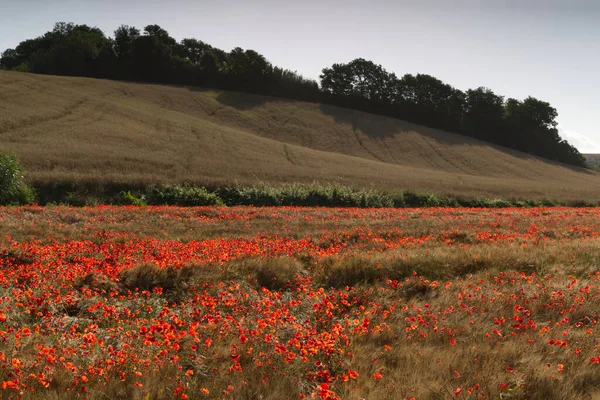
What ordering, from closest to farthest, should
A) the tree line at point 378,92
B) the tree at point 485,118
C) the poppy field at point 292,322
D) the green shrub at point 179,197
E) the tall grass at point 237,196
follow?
the poppy field at point 292,322, the tall grass at point 237,196, the green shrub at point 179,197, the tree line at point 378,92, the tree at point 485,118

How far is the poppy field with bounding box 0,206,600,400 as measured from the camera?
4062 millimetres

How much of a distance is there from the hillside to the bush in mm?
2722

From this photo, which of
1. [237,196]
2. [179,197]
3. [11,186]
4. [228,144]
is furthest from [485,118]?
[11,186]

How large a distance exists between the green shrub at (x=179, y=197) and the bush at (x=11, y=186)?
21.7 feet

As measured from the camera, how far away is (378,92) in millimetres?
96000

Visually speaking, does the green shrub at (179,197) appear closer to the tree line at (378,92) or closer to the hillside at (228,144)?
the hillside at (228,144)

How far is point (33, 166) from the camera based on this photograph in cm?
2769

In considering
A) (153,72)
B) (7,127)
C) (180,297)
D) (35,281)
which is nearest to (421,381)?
(180,297)

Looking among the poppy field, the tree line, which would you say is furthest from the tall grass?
the tree line

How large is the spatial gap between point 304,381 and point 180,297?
384 centimetres

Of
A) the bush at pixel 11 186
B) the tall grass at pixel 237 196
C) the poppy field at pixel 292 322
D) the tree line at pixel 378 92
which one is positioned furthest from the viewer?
the tree line at pixel 378 92

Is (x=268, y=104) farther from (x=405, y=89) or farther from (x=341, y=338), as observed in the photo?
(x=341, y=338)

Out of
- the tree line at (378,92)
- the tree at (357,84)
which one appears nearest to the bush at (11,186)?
the tree line at (378,92)

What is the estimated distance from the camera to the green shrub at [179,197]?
88.8ft
